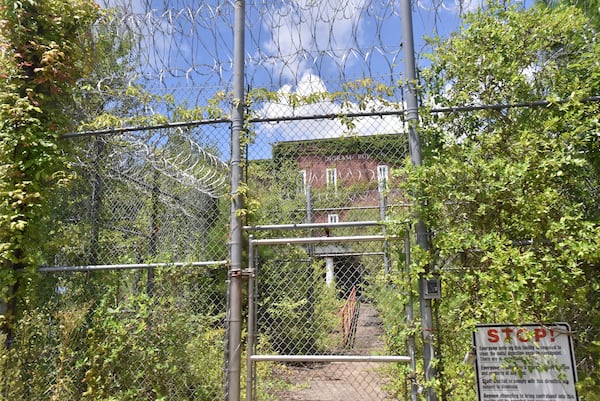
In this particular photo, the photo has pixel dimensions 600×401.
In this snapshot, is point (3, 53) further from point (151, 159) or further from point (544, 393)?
point (544, 393)

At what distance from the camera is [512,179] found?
9.11 feet

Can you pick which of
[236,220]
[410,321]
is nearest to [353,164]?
[236,220]

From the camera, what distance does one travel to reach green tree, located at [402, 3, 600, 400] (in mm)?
2719

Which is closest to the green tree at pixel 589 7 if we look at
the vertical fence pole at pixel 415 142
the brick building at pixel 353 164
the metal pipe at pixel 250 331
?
the vertical fence pole at pixel 415 142

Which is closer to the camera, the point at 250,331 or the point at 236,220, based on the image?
the point at 250,331

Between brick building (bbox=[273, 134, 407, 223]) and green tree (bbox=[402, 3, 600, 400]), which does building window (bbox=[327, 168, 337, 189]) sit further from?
green tree (bbox=[402, 3, 600, 400])

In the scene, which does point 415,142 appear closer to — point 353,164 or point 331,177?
point 353,164

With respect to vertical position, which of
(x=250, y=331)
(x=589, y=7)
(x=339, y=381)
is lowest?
(x=339, y=381)

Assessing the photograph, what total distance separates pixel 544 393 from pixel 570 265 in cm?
84

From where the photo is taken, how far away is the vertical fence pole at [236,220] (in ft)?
10.3

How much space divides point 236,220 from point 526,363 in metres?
2.32

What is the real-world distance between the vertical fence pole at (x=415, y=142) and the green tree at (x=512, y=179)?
0.29 ft

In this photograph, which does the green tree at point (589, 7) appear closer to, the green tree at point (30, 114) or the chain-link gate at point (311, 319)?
the chain-link gate at point (311, 319)

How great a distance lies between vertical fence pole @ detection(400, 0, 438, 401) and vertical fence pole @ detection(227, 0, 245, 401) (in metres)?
1.41
